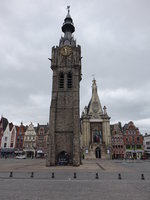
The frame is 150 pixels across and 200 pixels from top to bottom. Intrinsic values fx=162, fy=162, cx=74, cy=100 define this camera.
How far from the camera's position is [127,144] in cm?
6100

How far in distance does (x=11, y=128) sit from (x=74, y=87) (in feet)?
153

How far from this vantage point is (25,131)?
67.2m

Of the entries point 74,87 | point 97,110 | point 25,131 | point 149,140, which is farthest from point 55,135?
point 149,140

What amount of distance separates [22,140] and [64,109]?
4397cm

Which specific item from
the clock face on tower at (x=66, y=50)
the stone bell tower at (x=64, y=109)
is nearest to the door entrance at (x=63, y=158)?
the stone bell tower at (x=64, y=109)

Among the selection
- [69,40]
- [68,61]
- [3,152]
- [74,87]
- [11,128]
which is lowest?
[3,152]

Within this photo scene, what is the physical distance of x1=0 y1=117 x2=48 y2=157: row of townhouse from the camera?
6231 cm

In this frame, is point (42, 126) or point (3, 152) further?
point (42, 126)

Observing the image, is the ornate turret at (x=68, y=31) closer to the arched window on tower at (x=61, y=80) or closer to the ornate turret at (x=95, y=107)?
the arched window on tower at (x=61, y=80)

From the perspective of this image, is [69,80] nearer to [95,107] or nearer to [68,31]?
[68,31]

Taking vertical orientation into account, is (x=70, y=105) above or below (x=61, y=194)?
above

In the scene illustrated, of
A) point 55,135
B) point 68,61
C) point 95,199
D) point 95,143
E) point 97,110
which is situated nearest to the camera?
point 95,199

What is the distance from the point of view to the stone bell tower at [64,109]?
25.9 m

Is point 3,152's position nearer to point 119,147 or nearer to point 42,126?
point 42,126
